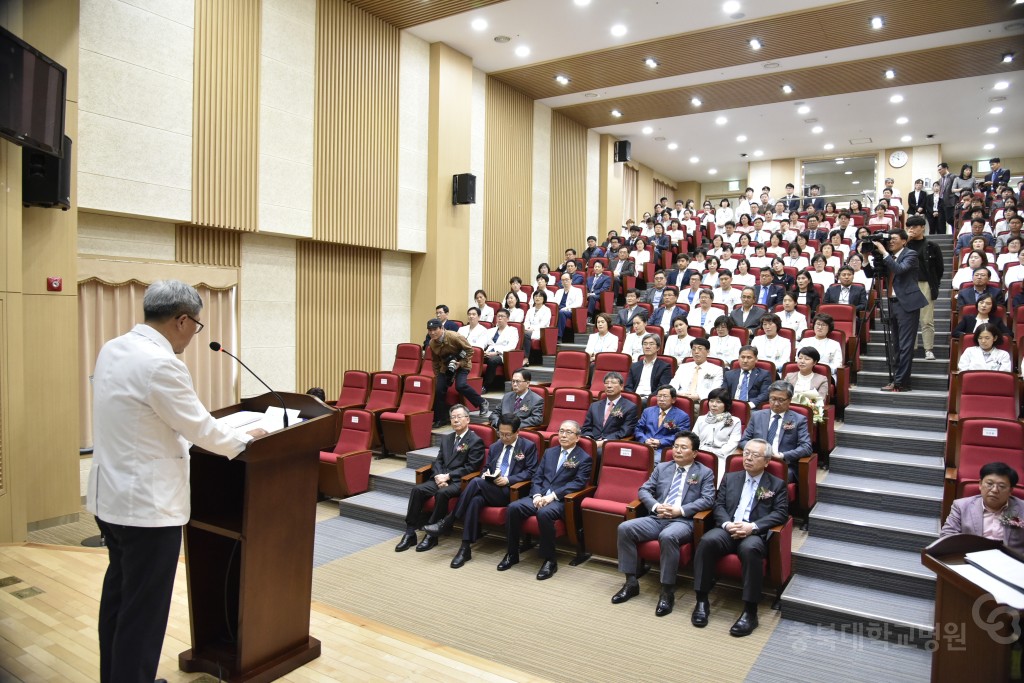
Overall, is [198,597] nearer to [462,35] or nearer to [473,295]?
[473,295]

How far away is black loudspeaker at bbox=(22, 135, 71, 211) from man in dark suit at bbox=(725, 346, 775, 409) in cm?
449

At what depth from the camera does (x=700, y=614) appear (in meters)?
3.11

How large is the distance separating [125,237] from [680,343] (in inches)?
177

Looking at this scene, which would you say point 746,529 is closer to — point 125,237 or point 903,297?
point 903,297

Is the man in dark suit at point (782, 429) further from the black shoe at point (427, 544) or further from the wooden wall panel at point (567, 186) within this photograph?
the wooden wall panel at point (567, 186)

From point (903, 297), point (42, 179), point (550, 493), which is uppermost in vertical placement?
point (42, 179)

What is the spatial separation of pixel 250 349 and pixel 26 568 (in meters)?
2.84

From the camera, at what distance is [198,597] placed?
6.77 ft

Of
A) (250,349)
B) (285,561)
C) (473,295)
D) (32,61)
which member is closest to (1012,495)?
(285,561)

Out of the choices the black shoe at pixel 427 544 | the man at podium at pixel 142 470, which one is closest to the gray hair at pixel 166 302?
the man at podium at pixel 142 470

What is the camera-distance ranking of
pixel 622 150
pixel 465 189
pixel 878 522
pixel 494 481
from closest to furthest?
pixel 878 522 < pixel 494 481 < pixel 465 189 < pixel 622 150

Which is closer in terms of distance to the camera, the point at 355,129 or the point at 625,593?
the point at 625,593

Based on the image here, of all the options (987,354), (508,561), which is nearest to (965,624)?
(508,561)

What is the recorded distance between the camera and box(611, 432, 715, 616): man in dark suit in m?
3.23
